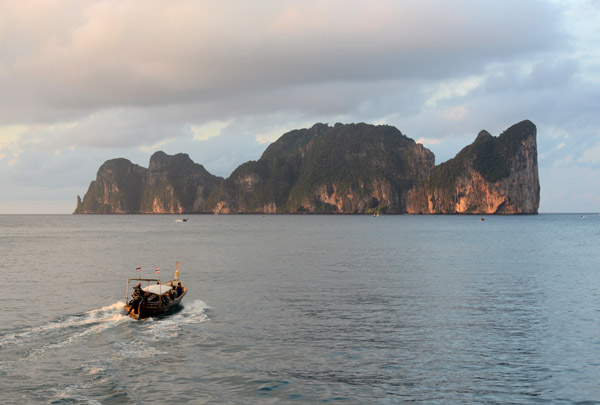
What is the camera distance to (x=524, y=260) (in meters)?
71.7

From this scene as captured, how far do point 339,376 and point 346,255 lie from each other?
2231 inches

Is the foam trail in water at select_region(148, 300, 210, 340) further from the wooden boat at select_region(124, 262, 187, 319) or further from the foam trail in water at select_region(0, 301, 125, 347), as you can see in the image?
the foam trail in water at select_region(0, 301, 125, 347)

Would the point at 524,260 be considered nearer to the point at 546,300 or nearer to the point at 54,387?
the point at 546,300

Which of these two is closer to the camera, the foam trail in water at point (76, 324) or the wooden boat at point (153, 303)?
the foam trail in water at point (76, 324)

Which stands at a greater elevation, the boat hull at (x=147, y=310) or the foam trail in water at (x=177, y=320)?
the boat hull at (x=147, y=310)

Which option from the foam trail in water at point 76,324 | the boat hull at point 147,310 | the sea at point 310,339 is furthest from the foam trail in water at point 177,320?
the foam trail in water at point 76,324

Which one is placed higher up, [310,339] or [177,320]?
[310,339]

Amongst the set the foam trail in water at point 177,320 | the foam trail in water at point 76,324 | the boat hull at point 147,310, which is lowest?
the foam trail in water at point 177,320

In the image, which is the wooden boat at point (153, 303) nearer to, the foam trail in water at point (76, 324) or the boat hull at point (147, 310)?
the boat hull at point (147, 310)

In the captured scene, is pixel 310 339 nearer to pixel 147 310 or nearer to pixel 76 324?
pixel 147 310

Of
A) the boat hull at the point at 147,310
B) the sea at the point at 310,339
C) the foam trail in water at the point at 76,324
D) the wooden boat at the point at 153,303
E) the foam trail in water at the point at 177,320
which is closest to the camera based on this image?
the sea at the point at 310,339

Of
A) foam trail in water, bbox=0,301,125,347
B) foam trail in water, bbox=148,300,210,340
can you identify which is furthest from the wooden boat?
foam trail in water, bbox=0,301,125,347

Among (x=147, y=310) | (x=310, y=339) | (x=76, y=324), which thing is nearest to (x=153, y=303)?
(x=147, y=310)

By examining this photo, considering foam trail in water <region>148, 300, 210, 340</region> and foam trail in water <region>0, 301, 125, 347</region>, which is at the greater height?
foam trail in water <region>0, 301, 125, 347</region>
